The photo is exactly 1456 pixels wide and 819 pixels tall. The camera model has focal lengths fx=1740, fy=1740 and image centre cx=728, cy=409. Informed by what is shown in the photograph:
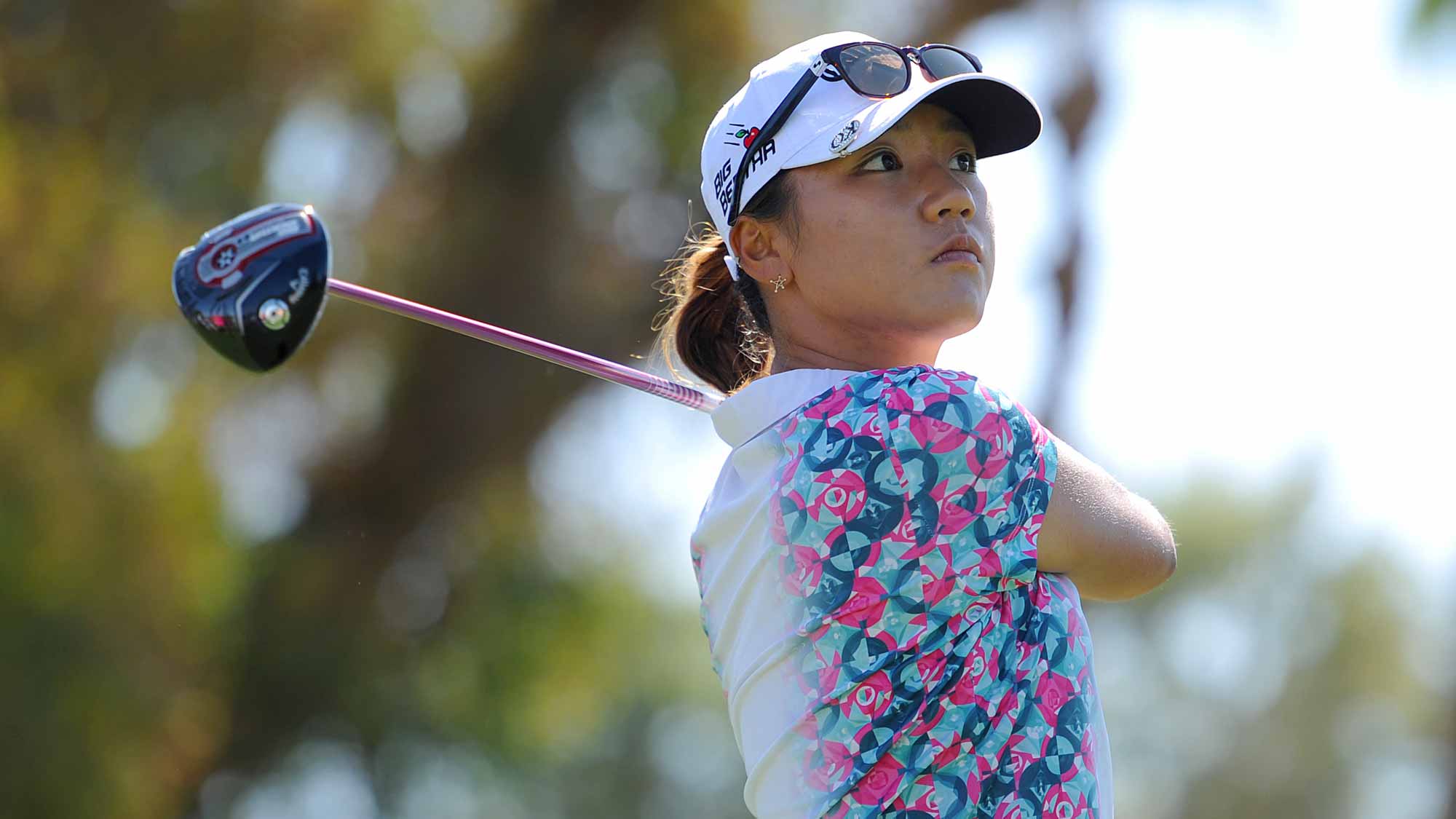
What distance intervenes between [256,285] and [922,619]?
3.76 feet

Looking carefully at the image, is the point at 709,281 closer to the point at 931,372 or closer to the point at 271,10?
the point at 931,372

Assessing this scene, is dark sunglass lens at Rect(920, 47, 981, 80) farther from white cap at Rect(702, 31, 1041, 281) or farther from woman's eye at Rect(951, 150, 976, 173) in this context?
woman's eye at Rect(951, 150, 976, 173)

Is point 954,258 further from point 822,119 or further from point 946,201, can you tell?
point 822,119

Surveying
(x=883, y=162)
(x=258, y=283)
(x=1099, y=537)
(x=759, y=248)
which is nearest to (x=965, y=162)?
(x=883, y=162)

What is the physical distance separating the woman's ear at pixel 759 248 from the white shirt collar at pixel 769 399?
0.31 metres

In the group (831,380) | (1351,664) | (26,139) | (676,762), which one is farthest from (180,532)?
(1351,664)

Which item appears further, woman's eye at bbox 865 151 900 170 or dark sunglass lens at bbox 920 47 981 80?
dark sunglass lens at bbox 920 47 981 80

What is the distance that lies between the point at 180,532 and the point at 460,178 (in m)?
2.84

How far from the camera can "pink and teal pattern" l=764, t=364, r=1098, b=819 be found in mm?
2422

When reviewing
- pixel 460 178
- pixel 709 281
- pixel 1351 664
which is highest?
pixel 709 281

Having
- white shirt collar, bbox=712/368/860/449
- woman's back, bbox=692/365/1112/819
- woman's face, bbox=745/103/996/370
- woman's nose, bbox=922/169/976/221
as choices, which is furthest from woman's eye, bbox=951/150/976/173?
woman's back, bbox=692/365/1112/819

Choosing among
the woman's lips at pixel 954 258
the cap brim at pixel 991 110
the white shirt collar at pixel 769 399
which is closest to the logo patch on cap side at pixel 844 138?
the cap brim at pixel 991 110

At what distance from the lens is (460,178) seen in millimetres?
11250

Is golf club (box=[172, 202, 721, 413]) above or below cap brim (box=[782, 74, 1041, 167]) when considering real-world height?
below
